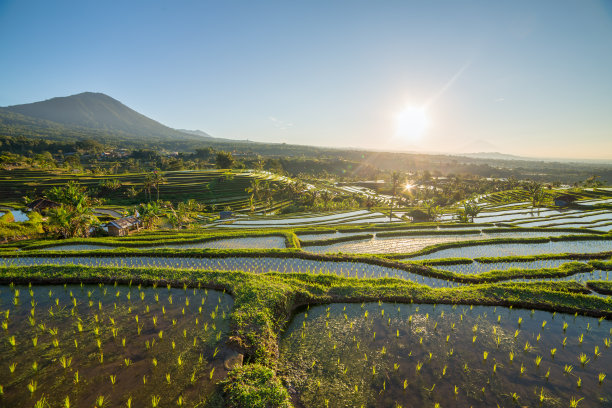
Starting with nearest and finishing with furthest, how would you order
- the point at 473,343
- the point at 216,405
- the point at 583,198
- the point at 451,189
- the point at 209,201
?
the point at 216,405 → the point at 473,343 → the point at 583,198 → the point at 209,201 → the point at 451,189

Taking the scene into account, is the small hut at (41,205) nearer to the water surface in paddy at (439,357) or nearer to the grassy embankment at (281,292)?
the grassy embankment at (281,292)

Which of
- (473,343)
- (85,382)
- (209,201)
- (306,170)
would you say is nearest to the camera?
(85,382)

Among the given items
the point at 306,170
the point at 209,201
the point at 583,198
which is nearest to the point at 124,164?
the point at 209,201

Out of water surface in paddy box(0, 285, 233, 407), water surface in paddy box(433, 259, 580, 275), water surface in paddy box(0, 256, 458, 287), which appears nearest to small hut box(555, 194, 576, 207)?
water surface in paddy box(433, 259, 580, 275)

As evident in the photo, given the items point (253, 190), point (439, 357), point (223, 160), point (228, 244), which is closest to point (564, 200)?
point (439, 357)

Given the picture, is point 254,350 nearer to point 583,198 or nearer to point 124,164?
point 583,198

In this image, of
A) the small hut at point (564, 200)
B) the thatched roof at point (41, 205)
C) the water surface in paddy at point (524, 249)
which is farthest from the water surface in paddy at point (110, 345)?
the small hut at point (564, 200)

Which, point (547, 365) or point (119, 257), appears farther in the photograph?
point (119, 257)
